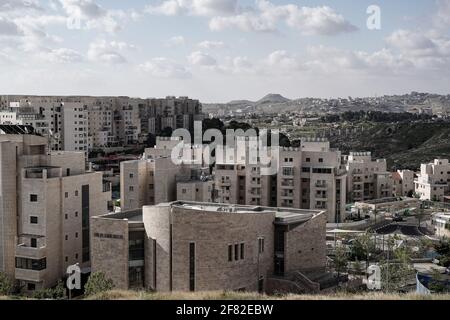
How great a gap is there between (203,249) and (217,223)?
907 mm

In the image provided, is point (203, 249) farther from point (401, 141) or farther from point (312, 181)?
point (401, 141)

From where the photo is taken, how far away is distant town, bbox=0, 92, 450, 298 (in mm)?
18719

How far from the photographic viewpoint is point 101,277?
59.9 ft

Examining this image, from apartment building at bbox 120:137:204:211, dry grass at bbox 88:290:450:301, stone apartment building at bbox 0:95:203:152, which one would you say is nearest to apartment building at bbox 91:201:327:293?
dry grass at bbox 88:290:450:301

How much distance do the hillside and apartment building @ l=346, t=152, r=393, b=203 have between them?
25.9 metres

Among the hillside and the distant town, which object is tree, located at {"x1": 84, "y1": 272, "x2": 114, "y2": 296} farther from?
the hillside

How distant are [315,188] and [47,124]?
25.2m

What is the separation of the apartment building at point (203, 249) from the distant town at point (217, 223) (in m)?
0.04

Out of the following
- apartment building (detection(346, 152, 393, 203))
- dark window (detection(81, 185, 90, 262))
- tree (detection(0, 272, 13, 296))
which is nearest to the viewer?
tree (detection(0, 272, 13, 296))

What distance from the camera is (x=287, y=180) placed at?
1422 inches

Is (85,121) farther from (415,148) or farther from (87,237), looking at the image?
(415,148)

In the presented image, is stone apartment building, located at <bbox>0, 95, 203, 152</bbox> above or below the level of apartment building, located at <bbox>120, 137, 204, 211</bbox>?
above

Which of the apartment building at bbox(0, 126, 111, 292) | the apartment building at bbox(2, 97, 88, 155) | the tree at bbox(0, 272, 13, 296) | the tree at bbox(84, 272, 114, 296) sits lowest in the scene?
the tree at bbox(0, 272, 13, 296)
